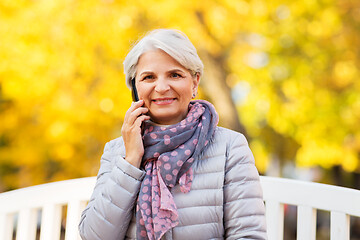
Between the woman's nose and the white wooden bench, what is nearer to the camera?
the woman's nose

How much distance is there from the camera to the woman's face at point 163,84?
1.63 meters

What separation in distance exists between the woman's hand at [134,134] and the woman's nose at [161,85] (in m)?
0.10

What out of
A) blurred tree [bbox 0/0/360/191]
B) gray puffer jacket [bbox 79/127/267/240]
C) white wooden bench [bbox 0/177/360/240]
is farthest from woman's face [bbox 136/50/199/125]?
blurred tree [bbox 0/0/360/191]

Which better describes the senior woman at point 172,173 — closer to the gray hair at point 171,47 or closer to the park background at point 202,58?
the gray hair at point 171,47

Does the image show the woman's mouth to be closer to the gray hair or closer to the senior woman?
the senior woman

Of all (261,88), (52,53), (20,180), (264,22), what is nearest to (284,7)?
(264,22)

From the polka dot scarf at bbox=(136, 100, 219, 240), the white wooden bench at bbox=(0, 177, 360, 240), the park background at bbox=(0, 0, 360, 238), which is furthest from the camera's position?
the park background at bbox=(0, 0, 360, 238)

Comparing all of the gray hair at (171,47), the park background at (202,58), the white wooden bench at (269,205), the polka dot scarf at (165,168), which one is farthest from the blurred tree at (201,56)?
the polka dot scarf at (165,168)

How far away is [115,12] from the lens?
5164 mm

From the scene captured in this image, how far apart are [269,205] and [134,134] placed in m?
0.84

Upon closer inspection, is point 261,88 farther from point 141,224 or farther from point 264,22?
point 141,224

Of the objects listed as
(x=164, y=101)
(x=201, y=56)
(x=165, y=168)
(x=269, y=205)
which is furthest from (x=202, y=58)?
(x=165, y=168)

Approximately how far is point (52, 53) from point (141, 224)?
4.00m

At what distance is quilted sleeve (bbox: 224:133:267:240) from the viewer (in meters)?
1.59
